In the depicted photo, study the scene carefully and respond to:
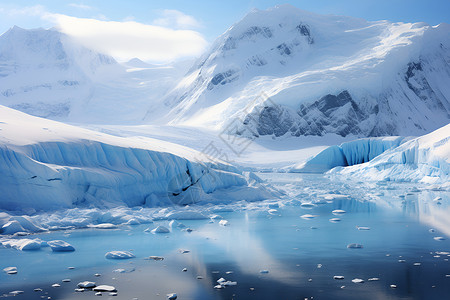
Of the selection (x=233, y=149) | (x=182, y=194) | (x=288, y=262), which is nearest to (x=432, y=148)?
(x=182, y=194)

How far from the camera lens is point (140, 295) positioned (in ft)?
18.6

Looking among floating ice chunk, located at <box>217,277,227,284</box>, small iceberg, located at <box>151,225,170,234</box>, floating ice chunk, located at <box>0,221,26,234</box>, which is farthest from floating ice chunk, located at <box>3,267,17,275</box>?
small iceberg, located at <box>151,225,170,234</box>

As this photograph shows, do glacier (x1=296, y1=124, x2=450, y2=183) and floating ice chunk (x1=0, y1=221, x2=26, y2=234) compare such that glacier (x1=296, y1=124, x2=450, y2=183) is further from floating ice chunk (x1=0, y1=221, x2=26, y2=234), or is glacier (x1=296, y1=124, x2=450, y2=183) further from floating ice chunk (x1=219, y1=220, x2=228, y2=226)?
floating ice chunk (x1=0, y1=221, x2=26, y2=234)

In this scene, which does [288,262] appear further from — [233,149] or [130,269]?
[233,149]

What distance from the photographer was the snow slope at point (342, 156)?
118 ft

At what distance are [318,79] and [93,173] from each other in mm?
53165

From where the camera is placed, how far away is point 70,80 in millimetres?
102062

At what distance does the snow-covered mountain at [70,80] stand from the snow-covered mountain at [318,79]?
38.9 feet

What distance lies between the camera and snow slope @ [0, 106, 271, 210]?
11.2 metres

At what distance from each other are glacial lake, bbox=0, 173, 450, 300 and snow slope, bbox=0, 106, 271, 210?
208cm

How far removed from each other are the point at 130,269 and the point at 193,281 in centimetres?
121

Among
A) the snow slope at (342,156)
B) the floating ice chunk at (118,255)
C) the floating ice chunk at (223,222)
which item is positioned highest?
the snow slope at (342,156)

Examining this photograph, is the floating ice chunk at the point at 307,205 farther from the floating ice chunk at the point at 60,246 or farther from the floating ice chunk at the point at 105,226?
the floating ice chunk at the point at 60,246

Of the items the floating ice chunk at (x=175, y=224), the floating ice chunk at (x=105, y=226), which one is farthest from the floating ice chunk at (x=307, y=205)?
the floating ice chunk at (x=105, y=226)
